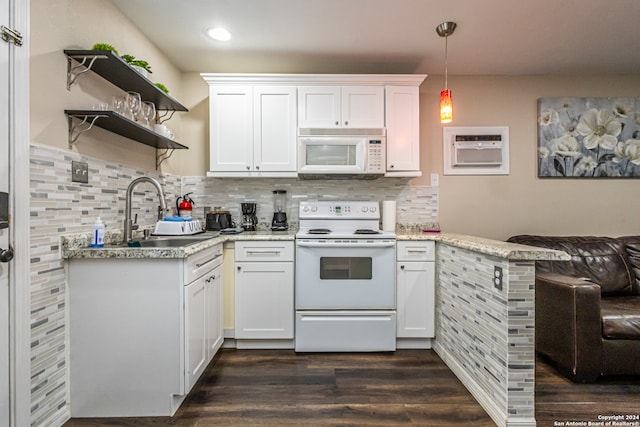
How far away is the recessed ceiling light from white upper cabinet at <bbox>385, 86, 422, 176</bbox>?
1351 millimetres

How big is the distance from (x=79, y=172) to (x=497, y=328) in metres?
2.36

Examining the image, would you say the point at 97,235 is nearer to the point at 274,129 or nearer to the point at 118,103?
the point at 118,103

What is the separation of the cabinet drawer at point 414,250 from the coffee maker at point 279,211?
1.07 meters

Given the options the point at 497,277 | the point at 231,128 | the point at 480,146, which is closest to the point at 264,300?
the point at 231,128

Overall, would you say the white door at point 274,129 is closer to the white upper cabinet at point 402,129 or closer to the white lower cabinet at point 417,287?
the white upper cabinet at point 402,129

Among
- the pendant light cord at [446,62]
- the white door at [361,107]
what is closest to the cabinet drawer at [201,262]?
the white door at [361,107]

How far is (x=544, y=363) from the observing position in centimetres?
210

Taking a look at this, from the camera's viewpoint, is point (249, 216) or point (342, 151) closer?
point (342, 151)

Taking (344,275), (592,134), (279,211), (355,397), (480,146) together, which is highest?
(592,134)

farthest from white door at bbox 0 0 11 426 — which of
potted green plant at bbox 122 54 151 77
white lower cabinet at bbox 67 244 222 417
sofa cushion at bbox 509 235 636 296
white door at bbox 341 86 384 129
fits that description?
sofa cushion at bbox 509 235 636 296

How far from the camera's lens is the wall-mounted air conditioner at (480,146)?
2850 mm

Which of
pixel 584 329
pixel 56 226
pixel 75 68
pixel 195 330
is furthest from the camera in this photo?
pixel 584 329

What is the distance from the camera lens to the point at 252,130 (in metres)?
2.58

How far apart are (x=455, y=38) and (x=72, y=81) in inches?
99.6
